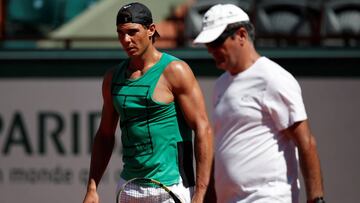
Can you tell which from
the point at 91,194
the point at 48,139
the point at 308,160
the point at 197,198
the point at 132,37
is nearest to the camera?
the point at 308,160

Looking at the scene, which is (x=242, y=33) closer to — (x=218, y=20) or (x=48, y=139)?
(x=218, y=20)

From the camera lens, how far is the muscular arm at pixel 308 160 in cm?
443

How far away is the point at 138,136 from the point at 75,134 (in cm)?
337

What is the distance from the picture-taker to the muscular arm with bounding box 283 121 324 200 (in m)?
4.43

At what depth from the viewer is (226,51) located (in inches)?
177

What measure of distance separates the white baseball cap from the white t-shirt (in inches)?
8.9

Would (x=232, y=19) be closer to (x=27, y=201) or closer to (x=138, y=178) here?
(x=138, y=178)

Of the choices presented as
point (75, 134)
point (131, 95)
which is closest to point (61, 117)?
point (75, 134)

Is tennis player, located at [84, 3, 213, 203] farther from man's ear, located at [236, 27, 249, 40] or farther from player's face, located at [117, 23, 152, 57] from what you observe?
man's ear, located at [236, 27, 249, 40]

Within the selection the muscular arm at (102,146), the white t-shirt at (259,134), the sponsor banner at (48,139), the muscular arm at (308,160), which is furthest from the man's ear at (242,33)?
the sponsor banner at (48,139)

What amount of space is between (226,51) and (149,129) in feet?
2.12

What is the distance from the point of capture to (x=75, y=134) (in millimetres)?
8219

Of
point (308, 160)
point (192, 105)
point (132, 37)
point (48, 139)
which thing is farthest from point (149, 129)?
point (48, 139)

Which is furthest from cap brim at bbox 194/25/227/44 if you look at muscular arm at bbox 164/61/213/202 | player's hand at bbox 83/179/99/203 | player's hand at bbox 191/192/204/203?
player's hand at bbox 83/179/99/203
